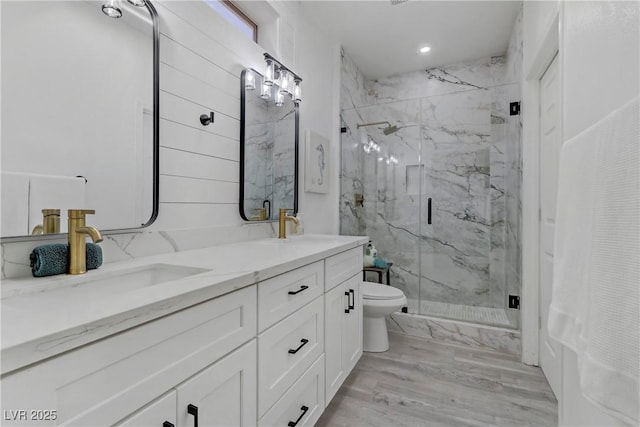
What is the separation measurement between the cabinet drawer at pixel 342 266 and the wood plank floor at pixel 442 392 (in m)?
0.69

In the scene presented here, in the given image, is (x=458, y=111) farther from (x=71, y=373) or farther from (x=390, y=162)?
(x=71, y=373)

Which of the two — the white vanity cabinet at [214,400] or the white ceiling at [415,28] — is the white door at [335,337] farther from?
the white ceiling at [415,28]

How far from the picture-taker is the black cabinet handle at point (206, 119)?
1.52m

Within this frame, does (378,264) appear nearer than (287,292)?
No

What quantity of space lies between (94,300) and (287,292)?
620mm

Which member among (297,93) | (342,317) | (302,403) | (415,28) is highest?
(415,28)

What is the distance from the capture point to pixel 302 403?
4.34ft

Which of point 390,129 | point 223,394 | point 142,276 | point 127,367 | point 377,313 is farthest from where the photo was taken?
point 390,129

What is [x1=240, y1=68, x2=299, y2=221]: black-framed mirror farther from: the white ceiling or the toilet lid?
the white ceiling

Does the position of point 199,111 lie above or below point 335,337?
above

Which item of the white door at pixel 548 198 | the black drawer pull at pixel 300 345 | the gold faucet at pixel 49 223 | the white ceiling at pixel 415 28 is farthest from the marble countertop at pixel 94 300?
the white ceiling at pixel 415 28

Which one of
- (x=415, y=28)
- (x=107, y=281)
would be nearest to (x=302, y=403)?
(x=107, y=281)

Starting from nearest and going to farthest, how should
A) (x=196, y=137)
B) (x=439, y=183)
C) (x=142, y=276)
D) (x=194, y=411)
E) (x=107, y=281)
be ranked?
1. (x=194, y=411)
2. (x=107, y=281)
3. (x=142, y=276)
4. (x=196, y=137)
5. (x=439, y=183)

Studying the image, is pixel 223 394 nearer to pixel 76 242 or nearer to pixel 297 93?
pixel 76 242
